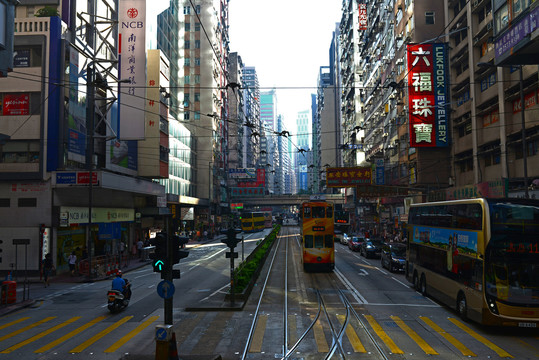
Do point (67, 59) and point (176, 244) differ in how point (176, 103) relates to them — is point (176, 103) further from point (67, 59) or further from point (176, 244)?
point (176, 244)

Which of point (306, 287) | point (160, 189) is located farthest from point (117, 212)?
point (306, 287)

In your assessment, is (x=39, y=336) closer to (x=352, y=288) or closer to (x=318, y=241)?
(x=352, y=288)

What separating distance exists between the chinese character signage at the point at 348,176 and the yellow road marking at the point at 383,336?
2822 centimetres

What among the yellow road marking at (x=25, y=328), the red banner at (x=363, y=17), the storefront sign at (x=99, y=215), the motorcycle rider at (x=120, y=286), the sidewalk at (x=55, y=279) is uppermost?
the red banner at (x=363, y=17)

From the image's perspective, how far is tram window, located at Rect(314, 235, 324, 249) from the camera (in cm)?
2914

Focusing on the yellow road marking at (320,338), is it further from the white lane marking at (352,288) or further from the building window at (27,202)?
the building window at (27,202)

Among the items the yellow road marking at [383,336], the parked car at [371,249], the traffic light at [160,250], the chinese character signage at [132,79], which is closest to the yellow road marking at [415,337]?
the yellow road marking at [383,336]

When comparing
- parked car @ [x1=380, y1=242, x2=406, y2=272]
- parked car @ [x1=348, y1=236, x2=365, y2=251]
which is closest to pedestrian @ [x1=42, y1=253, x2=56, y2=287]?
parked car @ [x1=380, y1=242, x2=406, y2=272]

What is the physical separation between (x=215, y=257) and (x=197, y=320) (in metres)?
25.5

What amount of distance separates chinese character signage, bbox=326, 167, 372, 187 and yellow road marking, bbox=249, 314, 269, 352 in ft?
94.1

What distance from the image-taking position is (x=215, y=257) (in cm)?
4069

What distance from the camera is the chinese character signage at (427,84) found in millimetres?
39656

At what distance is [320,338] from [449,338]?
3.80 m

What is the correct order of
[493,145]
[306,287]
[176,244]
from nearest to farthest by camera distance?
[176,244] → [306,287] → [493,145]
